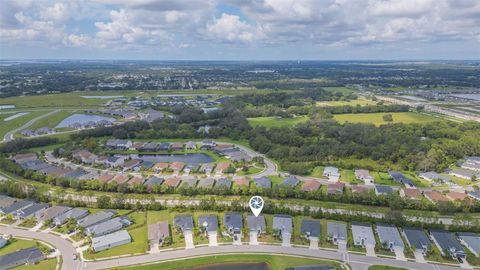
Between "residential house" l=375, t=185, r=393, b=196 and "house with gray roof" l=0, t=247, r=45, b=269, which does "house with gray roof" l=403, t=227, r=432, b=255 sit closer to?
"residential house" l=375, t=185, r=393, b=196

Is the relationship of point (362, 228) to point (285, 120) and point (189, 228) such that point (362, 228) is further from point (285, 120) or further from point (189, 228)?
point (285, 120)

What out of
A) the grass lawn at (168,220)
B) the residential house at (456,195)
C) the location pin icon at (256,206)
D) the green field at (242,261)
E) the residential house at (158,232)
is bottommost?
the green field at (242,261)

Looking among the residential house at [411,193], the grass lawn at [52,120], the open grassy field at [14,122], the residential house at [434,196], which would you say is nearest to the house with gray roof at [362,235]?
the residential house at [411,193]

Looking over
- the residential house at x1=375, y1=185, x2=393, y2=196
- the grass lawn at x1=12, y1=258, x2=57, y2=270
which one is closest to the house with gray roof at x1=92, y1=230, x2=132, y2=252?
the grass lawn at x1=12, y1=258, x2=57, y2=270

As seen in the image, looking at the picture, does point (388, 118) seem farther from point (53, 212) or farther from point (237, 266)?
point (53, 212)

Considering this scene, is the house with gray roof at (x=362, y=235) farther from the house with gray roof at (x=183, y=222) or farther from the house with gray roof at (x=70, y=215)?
the house with gray roof at (x=70, y=215)
